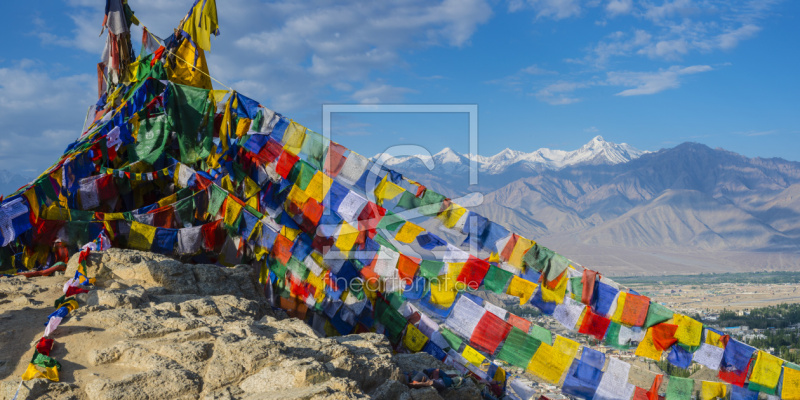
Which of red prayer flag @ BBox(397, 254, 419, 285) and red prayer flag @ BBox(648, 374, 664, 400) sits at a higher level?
red prayer flag @ BBox(397, 254, 419, 285)

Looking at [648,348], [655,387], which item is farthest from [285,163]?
[655,387]

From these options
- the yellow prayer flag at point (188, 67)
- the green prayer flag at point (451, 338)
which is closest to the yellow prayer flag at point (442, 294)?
the green prayer flag at point (451, 338)

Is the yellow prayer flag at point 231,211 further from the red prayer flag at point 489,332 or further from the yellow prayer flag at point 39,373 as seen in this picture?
the yellow prayer flag at point 39,373

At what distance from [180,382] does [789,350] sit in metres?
54.7

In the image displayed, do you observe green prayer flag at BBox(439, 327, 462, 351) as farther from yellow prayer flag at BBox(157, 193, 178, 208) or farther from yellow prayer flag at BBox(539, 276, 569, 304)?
yellow prayer flag at BBox(157, 193, 178, 208)

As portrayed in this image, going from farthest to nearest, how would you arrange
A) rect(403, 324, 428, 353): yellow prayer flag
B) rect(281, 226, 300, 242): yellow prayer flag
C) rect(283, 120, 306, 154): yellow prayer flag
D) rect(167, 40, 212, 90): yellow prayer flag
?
rect(167, 40, 212, 90): yellow prayer flag
rect(283, 120, 306, 154): yellow prayer flag
rect(281, 226, 300, 242): yellow prayer flag
rect(403, 324, 428, 353): yellow prayer flag

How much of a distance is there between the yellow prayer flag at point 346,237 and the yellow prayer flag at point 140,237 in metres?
3.25

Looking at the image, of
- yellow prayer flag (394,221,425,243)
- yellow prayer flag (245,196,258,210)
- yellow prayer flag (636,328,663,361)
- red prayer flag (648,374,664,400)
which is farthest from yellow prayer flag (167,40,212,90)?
red prayer flag (648,374,664,400)

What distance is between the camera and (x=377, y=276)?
33.1 feet

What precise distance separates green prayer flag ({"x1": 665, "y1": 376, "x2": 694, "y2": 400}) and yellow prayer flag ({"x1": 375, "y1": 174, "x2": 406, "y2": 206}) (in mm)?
5688

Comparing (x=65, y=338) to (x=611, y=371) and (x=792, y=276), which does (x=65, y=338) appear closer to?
(x=611, y=371)

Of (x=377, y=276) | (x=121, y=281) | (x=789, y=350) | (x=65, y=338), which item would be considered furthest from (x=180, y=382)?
(x=789, y=350)

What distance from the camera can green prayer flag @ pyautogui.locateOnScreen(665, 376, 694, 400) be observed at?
9391 mm

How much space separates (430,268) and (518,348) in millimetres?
1908
